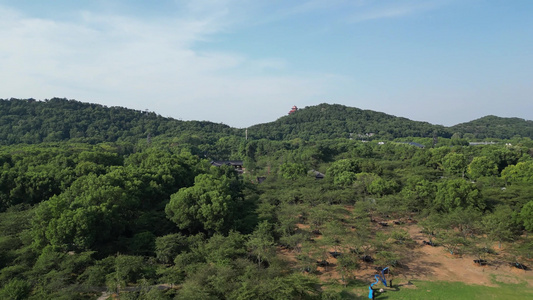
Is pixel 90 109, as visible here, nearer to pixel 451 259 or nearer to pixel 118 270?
pixel 118 270

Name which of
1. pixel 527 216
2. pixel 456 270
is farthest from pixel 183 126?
pixel 527 216

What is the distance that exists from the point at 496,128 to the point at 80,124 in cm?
15157

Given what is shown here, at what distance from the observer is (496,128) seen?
431 ft

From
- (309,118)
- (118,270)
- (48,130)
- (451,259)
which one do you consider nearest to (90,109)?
(48,130)

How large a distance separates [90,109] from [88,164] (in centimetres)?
7073

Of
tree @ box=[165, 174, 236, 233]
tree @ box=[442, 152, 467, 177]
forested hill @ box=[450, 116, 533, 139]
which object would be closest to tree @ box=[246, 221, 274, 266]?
tree @ box=[165, 174, 236, 233]

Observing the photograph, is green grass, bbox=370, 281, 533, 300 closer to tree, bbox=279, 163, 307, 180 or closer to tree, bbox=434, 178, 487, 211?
tree, bbox=434, 178, 487, 211

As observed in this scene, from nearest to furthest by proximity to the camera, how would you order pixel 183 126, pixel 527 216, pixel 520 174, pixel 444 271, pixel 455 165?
pixel 444 271 → pixel 527 216 → pixel 520 174 → pixel 455 165 → pixel 183 126

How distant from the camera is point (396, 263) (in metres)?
19.3

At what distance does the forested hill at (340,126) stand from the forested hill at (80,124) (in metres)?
23.6

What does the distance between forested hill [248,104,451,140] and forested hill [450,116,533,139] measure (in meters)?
15.2

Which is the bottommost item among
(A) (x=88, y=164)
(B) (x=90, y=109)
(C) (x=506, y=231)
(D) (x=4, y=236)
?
(D) (x=4, y=236)

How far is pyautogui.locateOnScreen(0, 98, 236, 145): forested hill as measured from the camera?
70500mm

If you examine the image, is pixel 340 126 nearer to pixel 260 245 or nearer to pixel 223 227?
pixel 223 227
